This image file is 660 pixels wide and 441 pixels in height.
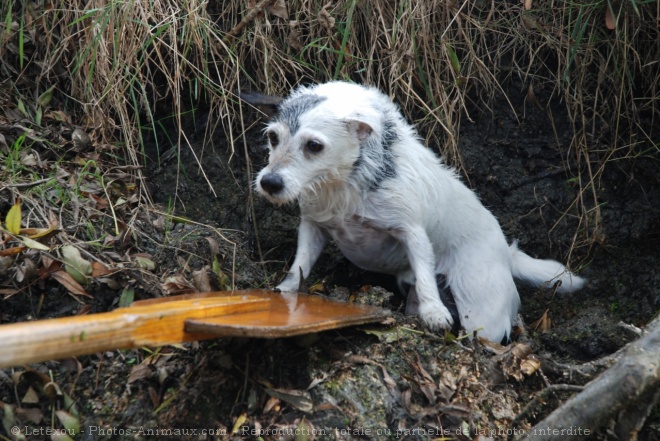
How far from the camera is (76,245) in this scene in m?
3.43

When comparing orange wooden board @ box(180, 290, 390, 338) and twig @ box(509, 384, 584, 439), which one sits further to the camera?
twig @ box(509, 384, 584, 439)

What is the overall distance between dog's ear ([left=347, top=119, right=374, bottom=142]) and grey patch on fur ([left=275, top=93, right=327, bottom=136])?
203mm

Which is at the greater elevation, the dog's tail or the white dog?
the white dog

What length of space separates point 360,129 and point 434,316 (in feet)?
3.27

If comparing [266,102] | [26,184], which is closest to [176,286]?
[26,184]

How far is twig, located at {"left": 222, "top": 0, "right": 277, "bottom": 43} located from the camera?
14.1 feet

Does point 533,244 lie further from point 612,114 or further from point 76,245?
point 76,245

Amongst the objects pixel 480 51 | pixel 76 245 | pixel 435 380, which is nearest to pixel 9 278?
pixel 76 245

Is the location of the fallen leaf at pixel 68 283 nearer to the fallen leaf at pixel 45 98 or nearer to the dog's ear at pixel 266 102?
the dog's ear at pixel 266 102

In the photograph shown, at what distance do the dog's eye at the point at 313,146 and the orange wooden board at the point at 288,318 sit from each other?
71 centimetres

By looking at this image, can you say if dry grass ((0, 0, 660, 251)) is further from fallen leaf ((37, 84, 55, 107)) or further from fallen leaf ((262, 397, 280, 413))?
fallen leaf ((262, 397, 280, 413))

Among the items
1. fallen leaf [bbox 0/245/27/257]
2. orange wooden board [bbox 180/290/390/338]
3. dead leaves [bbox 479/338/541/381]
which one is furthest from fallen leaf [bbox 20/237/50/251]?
dead leaves [bbox 479/338/541/381]

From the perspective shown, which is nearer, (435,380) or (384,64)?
(435,380)

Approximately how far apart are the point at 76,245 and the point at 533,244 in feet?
9.30
